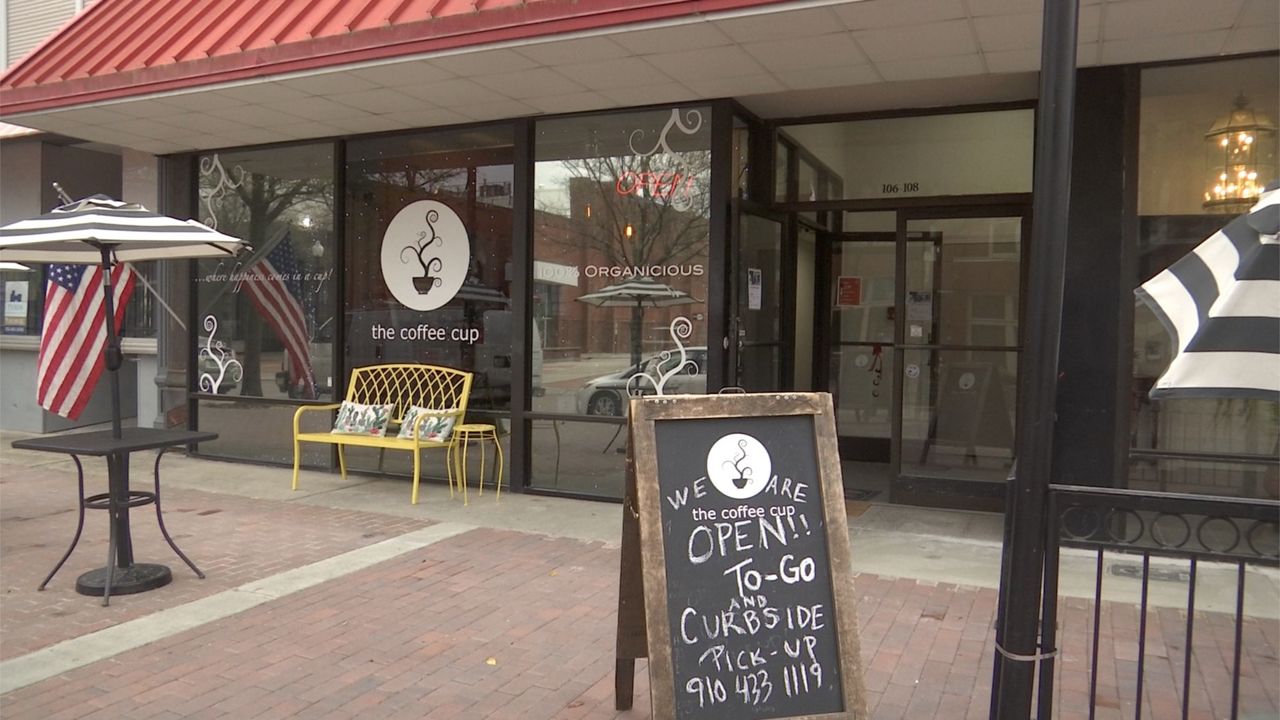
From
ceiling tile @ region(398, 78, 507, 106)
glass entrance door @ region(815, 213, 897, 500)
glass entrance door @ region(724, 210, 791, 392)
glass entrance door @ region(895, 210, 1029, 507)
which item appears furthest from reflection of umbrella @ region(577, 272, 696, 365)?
glass entrance door @ region(815, 213, 897, 500)

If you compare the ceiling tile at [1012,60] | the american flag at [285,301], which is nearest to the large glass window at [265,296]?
the american flag at [285,301]

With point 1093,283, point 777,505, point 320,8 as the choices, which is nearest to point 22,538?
point 320,8

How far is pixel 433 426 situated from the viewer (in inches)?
295

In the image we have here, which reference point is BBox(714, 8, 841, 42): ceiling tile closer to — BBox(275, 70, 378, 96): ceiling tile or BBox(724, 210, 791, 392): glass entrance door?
BBox(724, 210, 791, 392): glass entrance door

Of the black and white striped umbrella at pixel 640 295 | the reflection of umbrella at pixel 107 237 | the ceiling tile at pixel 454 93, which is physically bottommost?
the black and white striped umbrella at pixel 640 295

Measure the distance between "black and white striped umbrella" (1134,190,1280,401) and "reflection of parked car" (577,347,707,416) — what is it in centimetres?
440

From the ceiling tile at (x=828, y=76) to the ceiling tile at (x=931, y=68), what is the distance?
0.11 m

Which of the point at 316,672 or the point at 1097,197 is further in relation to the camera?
the point at 1097,197

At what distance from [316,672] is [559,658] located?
1096 mm

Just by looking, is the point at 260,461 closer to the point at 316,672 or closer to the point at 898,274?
the point at 316,672

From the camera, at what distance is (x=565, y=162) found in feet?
25.2

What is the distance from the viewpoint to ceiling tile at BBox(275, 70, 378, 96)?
6.54 m

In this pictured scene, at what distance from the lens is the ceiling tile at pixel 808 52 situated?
5522 millimetres

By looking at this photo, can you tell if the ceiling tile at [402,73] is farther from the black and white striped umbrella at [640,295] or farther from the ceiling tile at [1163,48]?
the ceiling tile at [1163,48]
